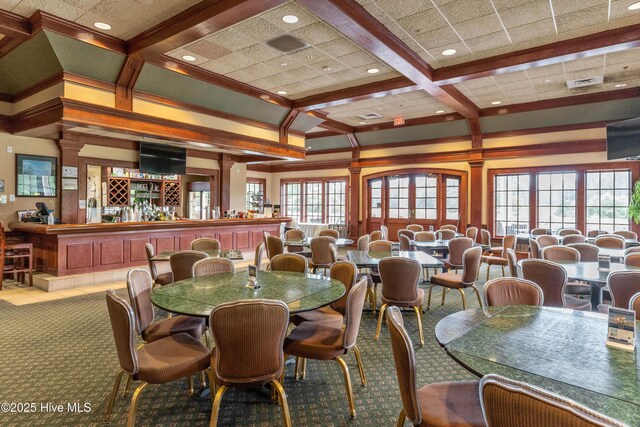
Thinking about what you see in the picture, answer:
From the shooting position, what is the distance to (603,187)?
27.4 ft

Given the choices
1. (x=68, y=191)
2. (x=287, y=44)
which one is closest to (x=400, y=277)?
(x=287, y=44)

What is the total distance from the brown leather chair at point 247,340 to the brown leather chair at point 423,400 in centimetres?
66

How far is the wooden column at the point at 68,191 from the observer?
700 centimetres

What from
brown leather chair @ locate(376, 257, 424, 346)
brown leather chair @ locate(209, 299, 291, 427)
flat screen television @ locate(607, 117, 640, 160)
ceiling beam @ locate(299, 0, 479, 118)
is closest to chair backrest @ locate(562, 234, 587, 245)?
→ flat screen television @ locate(607, 117, 640, 160)

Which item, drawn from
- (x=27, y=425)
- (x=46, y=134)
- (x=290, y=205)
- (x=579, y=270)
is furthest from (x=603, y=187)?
(x=46, y=134)

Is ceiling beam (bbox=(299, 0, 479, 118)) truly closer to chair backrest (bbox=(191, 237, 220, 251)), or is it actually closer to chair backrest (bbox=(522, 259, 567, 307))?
chair backrest (bbox=(522, 259, 567, 307))

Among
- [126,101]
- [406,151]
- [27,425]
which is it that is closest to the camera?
[27,425]

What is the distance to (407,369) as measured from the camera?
1668 millimetres

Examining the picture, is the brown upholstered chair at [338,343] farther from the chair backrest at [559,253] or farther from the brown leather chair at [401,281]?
the chair backrest at [559,253]

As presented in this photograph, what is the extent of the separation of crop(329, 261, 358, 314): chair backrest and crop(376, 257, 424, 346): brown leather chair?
1.84ft

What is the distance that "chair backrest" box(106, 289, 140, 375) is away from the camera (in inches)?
82.7

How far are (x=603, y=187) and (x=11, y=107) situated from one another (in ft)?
39.3

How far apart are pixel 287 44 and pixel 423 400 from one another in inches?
183

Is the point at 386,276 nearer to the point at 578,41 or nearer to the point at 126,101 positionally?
the point at 578,41
